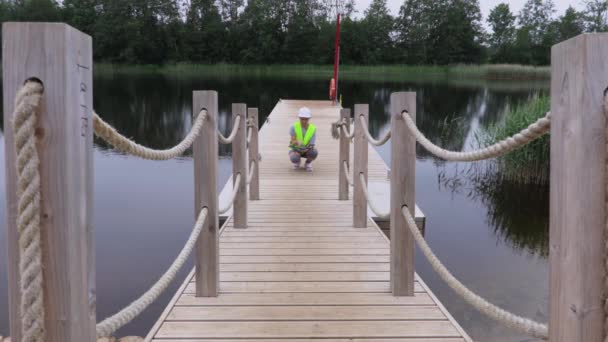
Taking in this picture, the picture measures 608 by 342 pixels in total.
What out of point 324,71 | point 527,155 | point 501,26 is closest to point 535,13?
point 501,26

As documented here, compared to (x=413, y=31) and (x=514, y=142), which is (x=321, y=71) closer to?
(x=413, y=31)

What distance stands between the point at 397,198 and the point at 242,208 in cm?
184

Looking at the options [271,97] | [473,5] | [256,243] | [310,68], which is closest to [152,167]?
[256,243]

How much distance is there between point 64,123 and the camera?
3.92 ft

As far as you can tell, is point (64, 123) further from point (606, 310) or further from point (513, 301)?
point (513, 301)

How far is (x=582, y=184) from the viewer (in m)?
1.25

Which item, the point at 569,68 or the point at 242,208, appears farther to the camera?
the point at 242,208

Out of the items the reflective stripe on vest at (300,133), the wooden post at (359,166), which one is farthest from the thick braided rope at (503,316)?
the reflective stripe on vest at (300,133)

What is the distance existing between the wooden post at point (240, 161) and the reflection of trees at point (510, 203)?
3.43 m

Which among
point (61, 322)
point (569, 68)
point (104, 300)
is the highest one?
point (569, 68)

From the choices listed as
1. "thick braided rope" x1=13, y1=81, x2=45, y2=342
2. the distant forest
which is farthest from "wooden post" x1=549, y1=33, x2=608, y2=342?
the distant forest

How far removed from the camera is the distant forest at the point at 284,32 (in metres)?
56.5

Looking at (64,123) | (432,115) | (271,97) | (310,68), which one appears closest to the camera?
(64,123)

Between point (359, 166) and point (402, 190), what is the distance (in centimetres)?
156
